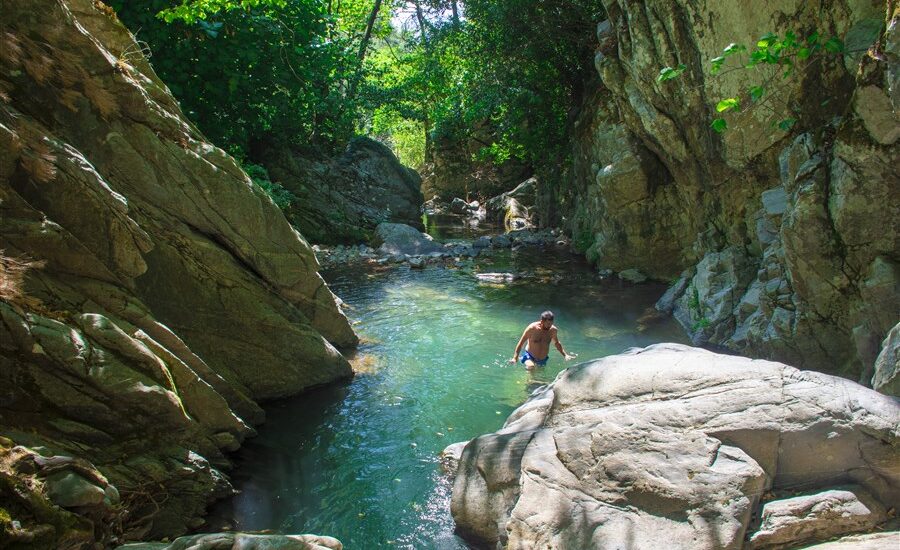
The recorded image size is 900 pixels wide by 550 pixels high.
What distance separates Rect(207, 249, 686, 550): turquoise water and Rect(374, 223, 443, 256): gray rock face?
341cm

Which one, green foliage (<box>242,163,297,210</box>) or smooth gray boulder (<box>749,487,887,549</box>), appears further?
green foliage (<box>242,163,297,210</box>)

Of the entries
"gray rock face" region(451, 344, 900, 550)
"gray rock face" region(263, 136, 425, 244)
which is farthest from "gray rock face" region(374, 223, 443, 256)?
"gray rock face" region(451, 344, 900, 550)

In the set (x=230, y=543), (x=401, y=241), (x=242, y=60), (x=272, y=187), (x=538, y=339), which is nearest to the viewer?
(x=230, y=543)

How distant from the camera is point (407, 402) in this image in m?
9.12

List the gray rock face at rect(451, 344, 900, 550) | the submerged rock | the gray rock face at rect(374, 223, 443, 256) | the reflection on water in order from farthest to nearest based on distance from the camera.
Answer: the reflection on water → the gray rock face at rect(374, 223, 443, 256) → the gray rock face at rect(451, 344, 900, 550) → the submerged rock

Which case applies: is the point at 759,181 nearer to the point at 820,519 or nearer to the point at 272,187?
the point at 820,519

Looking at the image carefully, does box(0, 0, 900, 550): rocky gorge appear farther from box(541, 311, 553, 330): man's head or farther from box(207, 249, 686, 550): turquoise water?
box(541, 311, 553, 330): man's head

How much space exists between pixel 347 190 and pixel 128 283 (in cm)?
1649

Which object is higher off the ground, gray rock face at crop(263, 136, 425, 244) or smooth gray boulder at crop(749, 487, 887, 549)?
gray rock face at crop(263, 136, 425, 244)

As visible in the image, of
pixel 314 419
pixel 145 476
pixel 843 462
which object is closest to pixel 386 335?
pixel 314 419

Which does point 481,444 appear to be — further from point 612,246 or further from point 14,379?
point 612,246

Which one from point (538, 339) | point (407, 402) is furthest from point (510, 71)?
point (407, 402)

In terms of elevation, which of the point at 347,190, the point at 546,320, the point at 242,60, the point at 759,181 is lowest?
the point at 546,320

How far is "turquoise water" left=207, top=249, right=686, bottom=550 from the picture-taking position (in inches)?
248
